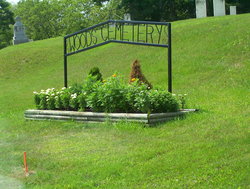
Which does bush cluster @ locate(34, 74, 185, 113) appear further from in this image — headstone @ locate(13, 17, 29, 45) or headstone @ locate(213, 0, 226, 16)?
headstone @ locate(13, 17, 29, 45)

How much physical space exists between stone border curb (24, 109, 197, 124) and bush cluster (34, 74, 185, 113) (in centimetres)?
23

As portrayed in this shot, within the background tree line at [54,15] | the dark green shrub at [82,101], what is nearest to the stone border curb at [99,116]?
the dark green shrub at [82,101]

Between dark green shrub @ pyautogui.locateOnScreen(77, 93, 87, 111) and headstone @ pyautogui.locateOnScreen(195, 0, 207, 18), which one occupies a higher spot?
headstone @ pyautogui.locateOnScreen(195, 0, 207, 18)

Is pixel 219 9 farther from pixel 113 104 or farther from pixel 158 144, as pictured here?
pixel 158 144

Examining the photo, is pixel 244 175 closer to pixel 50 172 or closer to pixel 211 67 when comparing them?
pixel 50 172

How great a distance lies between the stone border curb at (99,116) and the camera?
10.5 m

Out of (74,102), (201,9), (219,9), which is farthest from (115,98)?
(201,9)

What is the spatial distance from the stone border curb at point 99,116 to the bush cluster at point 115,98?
0.23 metres

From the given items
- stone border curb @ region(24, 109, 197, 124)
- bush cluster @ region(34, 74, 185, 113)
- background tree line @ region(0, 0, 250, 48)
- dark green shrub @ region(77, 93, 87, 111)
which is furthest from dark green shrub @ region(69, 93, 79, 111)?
background tree line @ region(0, 0, 250, 48)

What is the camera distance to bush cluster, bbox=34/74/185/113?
10812 millimetres

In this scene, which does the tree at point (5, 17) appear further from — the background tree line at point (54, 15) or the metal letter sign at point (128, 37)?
the metal letter sign at point (128, 37)

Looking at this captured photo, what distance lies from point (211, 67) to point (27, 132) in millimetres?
9761

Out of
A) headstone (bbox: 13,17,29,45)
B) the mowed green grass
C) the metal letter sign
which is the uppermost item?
headstone (bbox: 13,17,29,45)

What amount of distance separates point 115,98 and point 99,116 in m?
0.58
